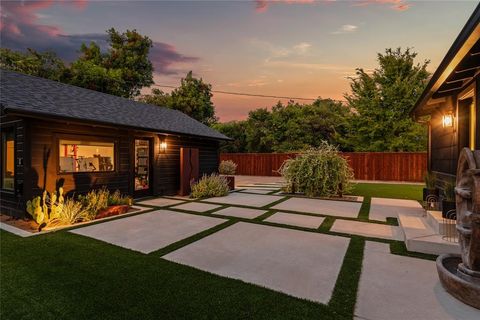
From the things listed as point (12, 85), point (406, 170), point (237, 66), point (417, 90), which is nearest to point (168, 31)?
point (237, 66)

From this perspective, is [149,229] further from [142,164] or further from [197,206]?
[142,164]

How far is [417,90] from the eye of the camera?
16.2m

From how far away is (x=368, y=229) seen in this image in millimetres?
4324

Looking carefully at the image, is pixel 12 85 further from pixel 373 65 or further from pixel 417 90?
pixel 417 90

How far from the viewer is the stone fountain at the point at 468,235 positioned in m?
1.91

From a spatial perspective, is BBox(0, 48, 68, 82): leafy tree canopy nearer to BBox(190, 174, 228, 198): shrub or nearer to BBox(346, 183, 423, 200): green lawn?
BBox(190, 174, 228, 198): shrub

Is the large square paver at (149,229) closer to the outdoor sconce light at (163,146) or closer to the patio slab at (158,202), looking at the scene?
the patio slab at (158,202)

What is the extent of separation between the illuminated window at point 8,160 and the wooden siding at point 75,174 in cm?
27

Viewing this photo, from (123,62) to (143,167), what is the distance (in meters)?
17.5

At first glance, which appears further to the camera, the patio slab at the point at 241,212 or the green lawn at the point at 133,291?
the patio slab at the point at 241,212

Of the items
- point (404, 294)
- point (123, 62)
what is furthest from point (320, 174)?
point (123, 62)

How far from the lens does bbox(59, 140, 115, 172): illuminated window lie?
5.69m

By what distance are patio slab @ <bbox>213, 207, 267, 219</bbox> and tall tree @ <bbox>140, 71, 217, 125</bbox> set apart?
1779 centimetres

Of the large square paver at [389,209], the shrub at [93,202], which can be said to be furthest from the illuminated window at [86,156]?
the large square paver at [389,209]
